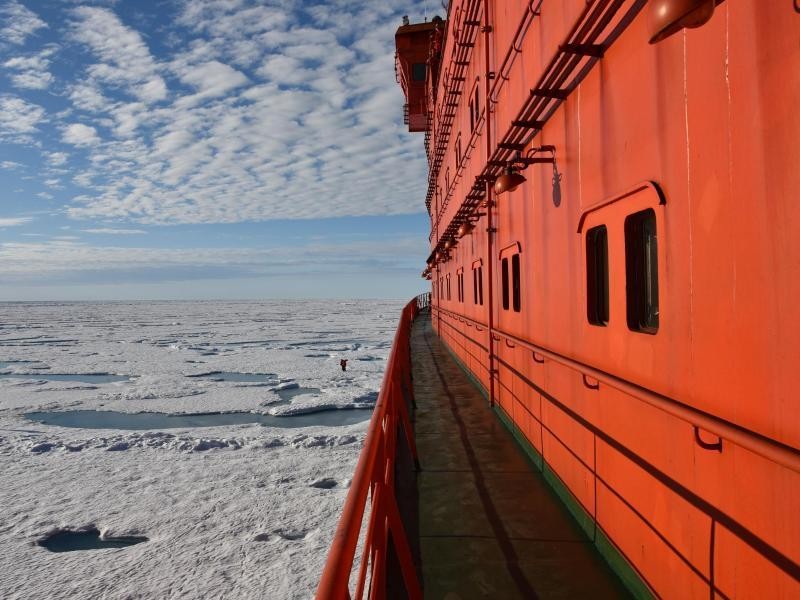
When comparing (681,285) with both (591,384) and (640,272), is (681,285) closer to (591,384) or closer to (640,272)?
(640,272)

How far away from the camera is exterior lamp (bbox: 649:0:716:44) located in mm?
1960

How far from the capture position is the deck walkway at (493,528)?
388cm

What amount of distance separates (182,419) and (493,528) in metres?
13.7

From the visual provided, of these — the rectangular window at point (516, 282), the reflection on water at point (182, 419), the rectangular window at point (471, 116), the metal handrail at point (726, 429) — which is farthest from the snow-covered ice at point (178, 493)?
the rectangular window at point (471, 116)

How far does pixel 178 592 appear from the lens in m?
6.13

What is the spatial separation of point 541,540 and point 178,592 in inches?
179

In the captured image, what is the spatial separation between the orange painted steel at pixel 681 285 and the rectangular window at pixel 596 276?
0.08 metres

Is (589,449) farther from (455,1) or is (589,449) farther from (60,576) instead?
(455,1)

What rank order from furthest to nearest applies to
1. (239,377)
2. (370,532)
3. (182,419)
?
(239,377) < (182,419) < (370,532)

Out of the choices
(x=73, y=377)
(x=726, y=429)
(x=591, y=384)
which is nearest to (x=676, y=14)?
(x=726, y=429)

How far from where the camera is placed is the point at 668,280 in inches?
128

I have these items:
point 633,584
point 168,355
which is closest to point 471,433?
point 633,584

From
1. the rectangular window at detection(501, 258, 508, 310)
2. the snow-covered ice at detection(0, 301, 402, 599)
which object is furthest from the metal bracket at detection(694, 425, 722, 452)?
the rectangular window at detection(501, 258, 508, 310)

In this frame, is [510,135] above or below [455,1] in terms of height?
below
